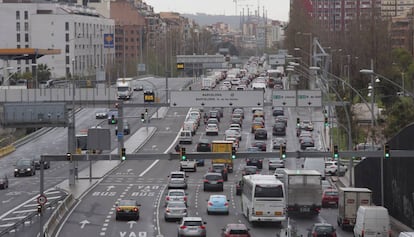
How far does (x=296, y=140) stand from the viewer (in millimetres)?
93062

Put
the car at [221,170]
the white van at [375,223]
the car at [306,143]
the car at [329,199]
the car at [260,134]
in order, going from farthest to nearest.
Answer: the car at [260,134]
the car at [306,143]
the car at [221,170]
the car at [329,199]
the white van at [375,223]

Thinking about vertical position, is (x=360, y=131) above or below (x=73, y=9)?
below

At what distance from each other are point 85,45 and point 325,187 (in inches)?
4515

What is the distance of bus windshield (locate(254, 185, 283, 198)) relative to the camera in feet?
149

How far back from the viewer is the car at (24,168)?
7488 cm

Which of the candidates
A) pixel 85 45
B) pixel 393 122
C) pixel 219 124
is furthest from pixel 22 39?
pixel 393 122

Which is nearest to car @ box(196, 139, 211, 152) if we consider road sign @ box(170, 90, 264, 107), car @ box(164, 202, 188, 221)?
road sign @ box(170, 90, 264, 107)

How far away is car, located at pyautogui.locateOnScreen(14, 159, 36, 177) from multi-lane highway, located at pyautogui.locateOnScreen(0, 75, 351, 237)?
2.95ft

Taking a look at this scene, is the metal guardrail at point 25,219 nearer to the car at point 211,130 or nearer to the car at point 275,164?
the car at point 275,164

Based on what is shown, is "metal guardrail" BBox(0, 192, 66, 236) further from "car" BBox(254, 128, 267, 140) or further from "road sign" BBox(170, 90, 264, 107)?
"car" BBox(254, 128, 267, 140)

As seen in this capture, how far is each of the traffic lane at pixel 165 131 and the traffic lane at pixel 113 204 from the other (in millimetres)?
7669

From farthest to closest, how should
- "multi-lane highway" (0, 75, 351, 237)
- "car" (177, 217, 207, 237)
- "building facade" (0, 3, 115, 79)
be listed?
"building facade" (0, 3, 115, 79), "multi-lane highway" (0, 75, 351, 237), "car" (177, 217, 207, 237)

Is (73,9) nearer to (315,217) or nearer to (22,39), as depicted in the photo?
(22,39)

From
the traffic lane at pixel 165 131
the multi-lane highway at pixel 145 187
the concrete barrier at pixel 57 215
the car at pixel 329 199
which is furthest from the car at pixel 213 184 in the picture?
the traffic lane at pixel 165 131
